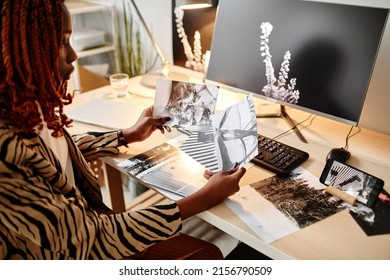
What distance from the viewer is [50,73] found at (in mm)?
832

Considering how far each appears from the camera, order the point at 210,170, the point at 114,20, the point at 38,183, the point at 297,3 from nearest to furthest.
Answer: the point at 38,183
the point at 210,170
the point at 297,3
the point at 114,20

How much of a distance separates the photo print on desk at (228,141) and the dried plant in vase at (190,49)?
0.63 m

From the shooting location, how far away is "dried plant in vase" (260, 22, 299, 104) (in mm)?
1272

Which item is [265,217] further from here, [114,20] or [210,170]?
[114,20]

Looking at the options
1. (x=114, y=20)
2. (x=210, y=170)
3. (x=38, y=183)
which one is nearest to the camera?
(x=38, y=183)

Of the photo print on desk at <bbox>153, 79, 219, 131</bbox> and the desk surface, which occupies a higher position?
the photo print on desk at <bbox>153, 79, 219, 131</bbox>

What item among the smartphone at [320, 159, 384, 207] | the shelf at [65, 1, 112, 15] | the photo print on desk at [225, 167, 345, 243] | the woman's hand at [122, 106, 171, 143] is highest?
the shelf at [65, 1, 112, 15]

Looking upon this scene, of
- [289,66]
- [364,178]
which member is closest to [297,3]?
[289,66]

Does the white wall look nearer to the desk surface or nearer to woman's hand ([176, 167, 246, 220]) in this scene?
the desk surface

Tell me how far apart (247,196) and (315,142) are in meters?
0.39

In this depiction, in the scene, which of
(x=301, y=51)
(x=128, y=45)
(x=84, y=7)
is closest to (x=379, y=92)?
(x=301, y=51)

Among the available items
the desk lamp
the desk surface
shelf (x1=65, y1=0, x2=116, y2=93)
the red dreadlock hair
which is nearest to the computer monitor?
the desk surface

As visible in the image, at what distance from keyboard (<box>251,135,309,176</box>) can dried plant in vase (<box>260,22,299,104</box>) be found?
19 centimetres

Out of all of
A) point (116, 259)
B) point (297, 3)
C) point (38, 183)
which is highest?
point (297, 3)
